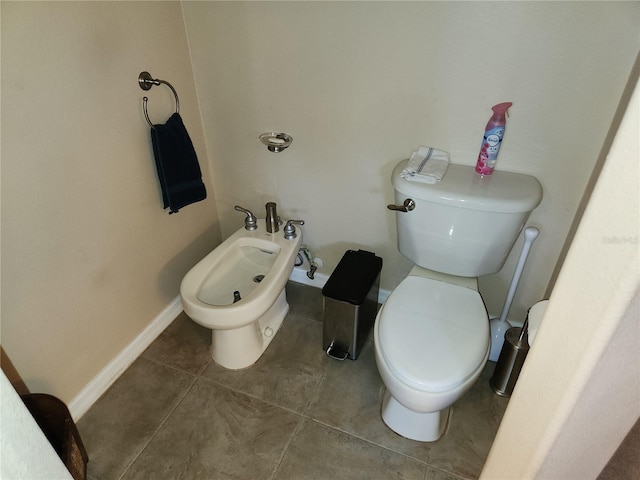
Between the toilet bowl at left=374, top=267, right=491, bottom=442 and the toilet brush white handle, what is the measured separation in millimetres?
183

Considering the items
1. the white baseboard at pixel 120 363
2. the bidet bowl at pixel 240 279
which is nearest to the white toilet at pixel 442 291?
the bidet bowl at pixel 240 279

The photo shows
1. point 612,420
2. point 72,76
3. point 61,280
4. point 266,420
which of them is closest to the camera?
point 612,420

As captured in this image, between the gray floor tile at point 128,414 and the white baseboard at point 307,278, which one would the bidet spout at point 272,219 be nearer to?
the white baseboard at point 307,278

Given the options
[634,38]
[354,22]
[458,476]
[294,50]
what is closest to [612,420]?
[458,476]

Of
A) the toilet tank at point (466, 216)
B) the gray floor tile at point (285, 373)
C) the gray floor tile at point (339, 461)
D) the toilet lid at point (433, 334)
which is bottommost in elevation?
the gray floor tile at point (339, 461)

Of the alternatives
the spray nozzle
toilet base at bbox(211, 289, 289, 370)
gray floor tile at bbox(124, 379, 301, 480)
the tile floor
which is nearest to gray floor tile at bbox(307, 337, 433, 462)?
the tile floor

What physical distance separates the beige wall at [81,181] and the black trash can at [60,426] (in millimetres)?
127

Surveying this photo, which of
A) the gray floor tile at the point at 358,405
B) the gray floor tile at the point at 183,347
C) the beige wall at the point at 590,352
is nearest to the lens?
the beige wall at the point at 590,352

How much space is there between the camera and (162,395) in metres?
1.61

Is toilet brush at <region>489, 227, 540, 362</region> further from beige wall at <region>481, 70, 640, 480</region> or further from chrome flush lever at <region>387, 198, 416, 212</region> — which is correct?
beige wall at <region>481, 70, 640, 480</region>

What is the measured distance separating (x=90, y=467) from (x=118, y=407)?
0.22 m

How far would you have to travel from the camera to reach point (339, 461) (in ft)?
4.57

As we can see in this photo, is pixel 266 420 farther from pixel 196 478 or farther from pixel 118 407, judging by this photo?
pixel 118 407

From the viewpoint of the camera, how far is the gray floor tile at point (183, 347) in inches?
68.3
